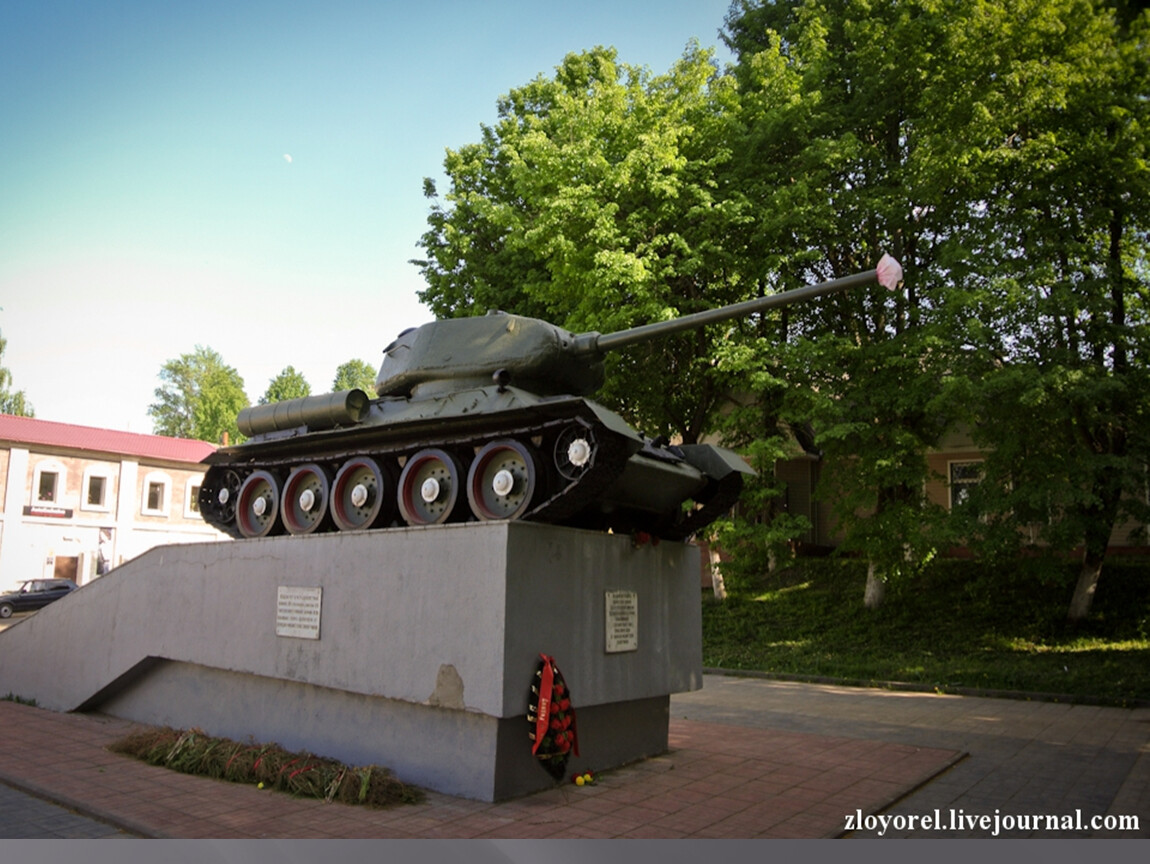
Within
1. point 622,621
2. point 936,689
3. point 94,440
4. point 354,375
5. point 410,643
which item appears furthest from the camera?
point 354,375

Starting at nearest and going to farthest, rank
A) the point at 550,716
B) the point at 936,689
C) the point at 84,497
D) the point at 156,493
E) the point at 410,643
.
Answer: the point at 550,716, the point at 410,643, the point at 936,689, the point at 84,497, the point at 156,493

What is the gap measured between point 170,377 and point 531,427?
49.7 meters

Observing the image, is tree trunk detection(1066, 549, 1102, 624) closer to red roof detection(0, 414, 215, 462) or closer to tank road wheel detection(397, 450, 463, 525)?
tank road wheel detection(397, 450, 463, 525)

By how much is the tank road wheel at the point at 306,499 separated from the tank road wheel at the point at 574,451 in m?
3.16

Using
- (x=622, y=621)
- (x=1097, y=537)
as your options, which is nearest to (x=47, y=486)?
(x=622, y=621)

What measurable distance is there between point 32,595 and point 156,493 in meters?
8.74

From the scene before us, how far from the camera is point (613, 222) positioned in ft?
55.7

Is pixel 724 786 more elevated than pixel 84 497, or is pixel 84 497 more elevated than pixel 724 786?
pixel 84 497

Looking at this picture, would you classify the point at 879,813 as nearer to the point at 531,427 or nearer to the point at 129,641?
the point at 531,427

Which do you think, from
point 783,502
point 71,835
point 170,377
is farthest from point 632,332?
point 170,377

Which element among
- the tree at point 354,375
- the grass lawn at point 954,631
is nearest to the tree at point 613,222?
the grass lawn at point 954,631

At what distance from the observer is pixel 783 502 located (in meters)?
26.6

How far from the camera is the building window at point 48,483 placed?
28875 mm

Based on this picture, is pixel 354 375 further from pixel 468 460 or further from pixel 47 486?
pixel 468 460
